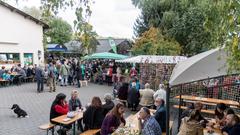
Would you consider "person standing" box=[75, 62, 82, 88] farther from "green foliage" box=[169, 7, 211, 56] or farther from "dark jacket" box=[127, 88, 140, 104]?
"green foliage" box=[169, 7, 211, 56]

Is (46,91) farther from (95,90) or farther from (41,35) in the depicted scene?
(41,35)

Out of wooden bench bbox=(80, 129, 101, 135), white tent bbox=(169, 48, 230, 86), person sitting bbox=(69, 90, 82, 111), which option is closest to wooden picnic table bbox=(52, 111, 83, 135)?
wooden bench bbox=(80, 129, 101, 135)

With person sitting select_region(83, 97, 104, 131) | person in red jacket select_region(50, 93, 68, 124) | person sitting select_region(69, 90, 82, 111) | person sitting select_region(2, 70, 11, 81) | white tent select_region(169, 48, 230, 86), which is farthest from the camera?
person sitting select_region(2, 70, 11, 81)

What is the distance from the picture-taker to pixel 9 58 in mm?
22906

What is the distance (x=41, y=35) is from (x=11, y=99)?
11.9 metres

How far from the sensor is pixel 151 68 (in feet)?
50.7

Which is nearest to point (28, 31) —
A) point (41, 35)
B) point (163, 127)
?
point (41, 35)

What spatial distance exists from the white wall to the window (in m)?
0.27

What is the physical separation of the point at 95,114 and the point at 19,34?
18.1 meters

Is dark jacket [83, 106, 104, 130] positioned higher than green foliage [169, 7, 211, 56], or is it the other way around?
green foliage [169, 7, 211, 56]

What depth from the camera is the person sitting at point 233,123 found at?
6.14 metres

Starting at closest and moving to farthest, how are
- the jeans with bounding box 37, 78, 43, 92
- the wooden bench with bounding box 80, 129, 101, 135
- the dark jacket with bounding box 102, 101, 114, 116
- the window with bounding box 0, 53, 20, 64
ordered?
the wooden bench with bounding box 80, 129, 101, 135, the dark jacket with bounding box 102, 101, 114, 116, the jeans with bounding box 37, 78, 43, 92, the window with bounding box 0, 53, 20, 64

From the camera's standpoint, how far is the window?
22.2m

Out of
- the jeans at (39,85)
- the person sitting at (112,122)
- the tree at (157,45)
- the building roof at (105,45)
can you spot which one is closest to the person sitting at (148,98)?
the person sitting at (112,122)
